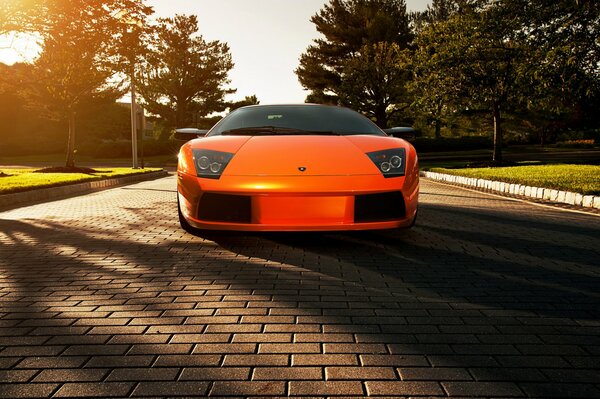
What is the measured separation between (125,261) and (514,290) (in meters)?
3.31

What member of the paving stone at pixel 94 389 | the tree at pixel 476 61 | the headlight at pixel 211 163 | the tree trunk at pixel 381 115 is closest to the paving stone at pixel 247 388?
the paving stone at pixel 94 389

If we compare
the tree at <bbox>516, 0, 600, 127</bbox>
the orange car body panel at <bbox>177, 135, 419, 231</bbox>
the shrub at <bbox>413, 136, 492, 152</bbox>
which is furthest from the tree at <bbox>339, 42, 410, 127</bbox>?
the orange car body panel at <bbox>177, 135, 419, 231</bbox>

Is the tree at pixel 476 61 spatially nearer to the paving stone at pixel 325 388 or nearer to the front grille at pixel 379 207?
the front grille at pixel 379 207

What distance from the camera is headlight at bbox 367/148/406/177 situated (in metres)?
5.25

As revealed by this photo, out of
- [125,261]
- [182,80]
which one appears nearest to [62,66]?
[125,261]

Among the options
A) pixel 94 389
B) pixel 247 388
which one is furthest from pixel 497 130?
pixel 94 389

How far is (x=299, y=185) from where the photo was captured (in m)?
5.00

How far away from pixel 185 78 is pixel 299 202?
142 feet

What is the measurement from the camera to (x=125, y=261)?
498cm

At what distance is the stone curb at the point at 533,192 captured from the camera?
932cm

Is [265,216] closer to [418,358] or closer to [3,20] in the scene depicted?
[418,358]

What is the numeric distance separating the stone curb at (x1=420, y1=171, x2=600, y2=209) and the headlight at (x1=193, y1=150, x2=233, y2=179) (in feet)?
22.1

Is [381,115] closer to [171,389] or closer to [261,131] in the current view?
[261,131]

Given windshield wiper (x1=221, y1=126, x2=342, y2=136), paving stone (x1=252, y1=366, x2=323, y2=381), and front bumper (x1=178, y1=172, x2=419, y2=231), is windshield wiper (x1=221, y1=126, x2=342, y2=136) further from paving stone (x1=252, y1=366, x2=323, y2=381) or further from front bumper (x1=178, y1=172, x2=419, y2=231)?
paving stone (x1=252, y1=366, x2=323, y2=381)
